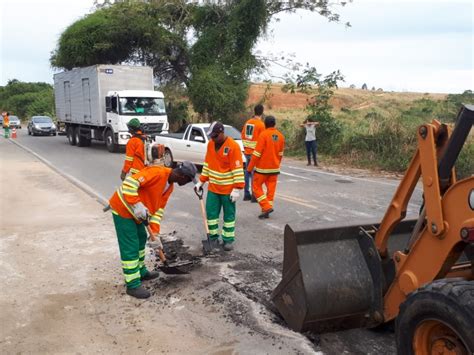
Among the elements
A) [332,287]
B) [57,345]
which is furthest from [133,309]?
[332,287]

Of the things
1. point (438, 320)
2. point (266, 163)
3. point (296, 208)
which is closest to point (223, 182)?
point (266, 163)

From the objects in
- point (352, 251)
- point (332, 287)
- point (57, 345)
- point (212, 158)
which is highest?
point (212, 158)

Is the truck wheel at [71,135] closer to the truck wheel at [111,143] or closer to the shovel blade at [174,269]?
the truck wheel at [111,143]

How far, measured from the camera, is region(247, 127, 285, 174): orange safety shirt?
817 cm

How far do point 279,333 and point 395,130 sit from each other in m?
12.9

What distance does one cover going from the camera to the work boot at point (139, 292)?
4871mm

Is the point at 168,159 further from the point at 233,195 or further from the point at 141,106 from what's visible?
the point at 233,195

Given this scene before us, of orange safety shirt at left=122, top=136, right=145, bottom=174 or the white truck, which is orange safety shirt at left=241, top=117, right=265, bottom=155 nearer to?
orange safety shirt at left=122, top=136, right=145, bottom=174

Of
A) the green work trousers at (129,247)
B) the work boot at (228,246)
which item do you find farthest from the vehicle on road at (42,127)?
the green work trousers at (129,247)

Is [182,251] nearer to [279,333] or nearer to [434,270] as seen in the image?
[279,333]

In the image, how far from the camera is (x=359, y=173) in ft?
46.5

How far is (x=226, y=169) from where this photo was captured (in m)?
6.51

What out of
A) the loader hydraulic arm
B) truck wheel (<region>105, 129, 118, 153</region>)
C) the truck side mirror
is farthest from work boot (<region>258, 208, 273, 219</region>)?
the truck side mirror

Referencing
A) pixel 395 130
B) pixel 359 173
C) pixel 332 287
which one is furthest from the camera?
pixel 395 130
